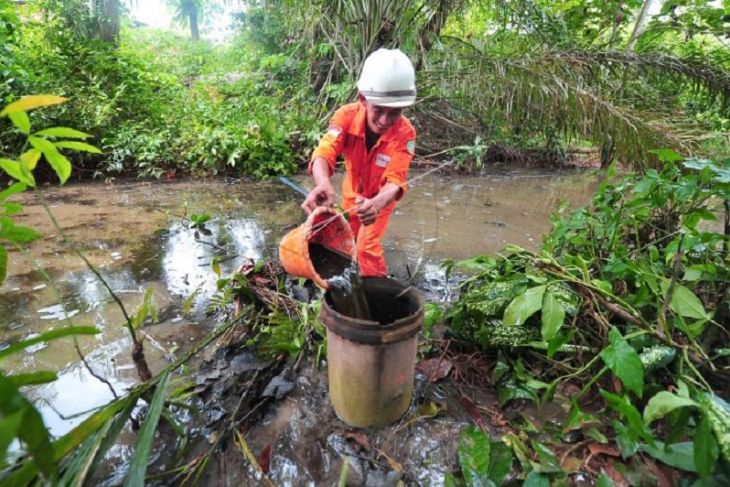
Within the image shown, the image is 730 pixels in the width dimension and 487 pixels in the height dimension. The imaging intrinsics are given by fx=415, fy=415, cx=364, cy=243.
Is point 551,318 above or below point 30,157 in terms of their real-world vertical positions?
below

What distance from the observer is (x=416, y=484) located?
1418 millimetres

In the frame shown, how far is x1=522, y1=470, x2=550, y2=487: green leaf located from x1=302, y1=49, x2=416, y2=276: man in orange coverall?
1.17 metres

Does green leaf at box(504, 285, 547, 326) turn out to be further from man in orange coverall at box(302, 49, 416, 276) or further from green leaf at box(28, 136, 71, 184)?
green leaf at box(28, 136, 71, 184)

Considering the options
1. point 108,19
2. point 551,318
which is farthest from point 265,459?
point 108,19

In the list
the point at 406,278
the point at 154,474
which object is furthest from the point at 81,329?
the point at 406,278

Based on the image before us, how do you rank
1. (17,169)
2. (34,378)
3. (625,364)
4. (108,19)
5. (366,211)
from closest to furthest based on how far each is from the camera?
(34,378) < (17,169) < (625,364) < (366,211) < (108,19)

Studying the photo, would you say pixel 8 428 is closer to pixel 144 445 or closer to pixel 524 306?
pixel 144 445

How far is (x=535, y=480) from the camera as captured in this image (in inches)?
50.4

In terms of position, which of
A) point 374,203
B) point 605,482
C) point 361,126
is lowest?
point 605,482

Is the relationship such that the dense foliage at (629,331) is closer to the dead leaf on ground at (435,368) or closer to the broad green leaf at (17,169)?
the dead leaf on ground at (435,368)

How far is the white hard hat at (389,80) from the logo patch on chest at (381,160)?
0.45m

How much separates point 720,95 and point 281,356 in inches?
171

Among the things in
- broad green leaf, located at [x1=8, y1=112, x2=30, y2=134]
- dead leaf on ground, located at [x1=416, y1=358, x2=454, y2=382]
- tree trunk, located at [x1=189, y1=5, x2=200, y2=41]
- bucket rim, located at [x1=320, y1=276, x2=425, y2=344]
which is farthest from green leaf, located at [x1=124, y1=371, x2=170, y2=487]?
tree trunk, located at [x1=189, y1=5, x2=200, y2=41]

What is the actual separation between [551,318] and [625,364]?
255mm
